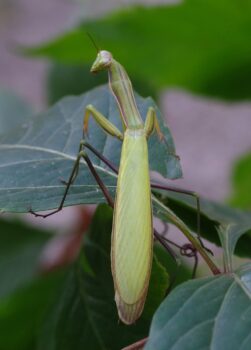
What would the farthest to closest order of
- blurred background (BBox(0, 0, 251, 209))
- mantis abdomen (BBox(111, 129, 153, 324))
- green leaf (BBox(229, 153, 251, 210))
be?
blurred background (BBox(0, 0, 251, 209))
green leaf (BBox(229, 153, 251, 210))
mantis abdomen (BBox(111, 129, 153, 324))

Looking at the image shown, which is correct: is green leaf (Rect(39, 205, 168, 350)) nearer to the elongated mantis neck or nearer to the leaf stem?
the leaf stem

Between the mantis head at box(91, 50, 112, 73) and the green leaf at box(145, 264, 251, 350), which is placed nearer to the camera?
the green leaf at box(145, 264, 251, 350)

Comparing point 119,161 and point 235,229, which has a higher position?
point 119,161

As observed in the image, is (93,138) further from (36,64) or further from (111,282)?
(36,64)

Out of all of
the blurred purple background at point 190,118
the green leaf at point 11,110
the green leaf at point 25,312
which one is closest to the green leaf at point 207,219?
the green leaf at point 25,312

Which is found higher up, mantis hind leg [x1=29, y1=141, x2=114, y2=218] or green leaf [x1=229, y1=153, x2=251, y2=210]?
mantis hind leg [x1=29, y1=141, x2=114, y2=218]

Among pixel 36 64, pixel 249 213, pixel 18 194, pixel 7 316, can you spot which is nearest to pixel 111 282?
pixel 18 194

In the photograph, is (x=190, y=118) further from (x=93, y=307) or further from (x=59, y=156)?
(x=93, y=307)

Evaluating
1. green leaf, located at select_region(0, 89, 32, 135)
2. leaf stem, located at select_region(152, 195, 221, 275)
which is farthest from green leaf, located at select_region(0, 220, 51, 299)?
leaf stem, located at select_region(152, 195, 221, 275)
